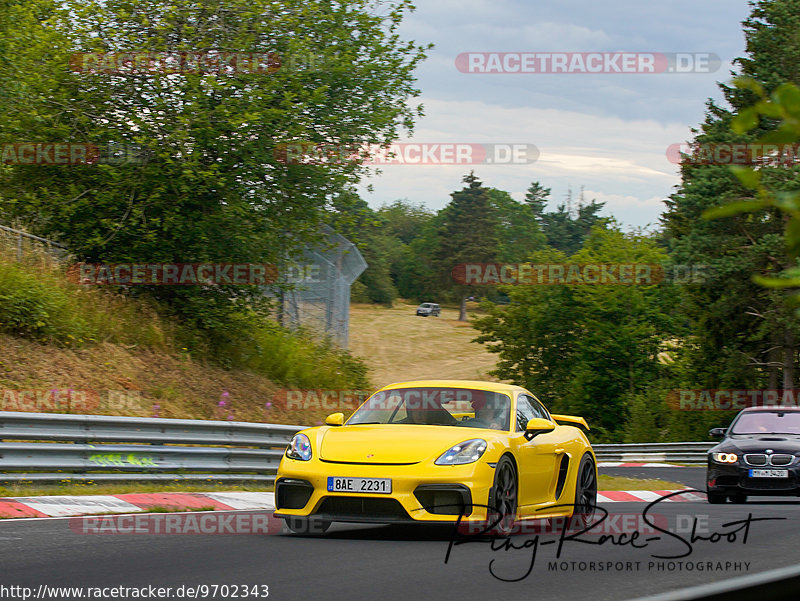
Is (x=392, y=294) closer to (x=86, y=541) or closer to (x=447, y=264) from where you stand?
(x=447, y=264)

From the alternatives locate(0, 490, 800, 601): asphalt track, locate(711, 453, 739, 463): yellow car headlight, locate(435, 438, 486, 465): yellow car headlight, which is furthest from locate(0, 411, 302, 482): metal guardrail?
locate(711, 453, 739, 463): yellow car headlight

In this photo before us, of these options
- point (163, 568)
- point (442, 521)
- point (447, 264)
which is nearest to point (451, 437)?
point (442, 521)

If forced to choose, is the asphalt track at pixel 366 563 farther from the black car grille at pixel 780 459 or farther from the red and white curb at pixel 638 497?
the red and white curb at pixel 638 497

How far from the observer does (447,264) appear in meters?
121

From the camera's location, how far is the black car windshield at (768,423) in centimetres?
1474

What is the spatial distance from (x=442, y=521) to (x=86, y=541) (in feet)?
8.48
